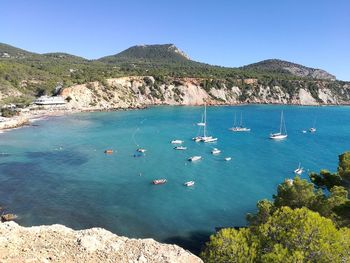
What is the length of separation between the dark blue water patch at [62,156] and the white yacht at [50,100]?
64.7 metres

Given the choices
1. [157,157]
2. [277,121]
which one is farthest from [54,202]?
[277,121]

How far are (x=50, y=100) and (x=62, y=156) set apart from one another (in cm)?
7161

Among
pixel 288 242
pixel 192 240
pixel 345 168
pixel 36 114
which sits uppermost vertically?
pixel 345 168

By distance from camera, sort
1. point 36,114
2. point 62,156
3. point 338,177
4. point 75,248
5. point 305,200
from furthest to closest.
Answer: point 36,114 < point 62,156 < point 338,177 < point 305,200 < point 75,248

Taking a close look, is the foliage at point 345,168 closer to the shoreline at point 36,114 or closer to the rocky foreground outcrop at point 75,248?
the rocky foreground outcrop at point 75,248

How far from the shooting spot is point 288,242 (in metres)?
20.8

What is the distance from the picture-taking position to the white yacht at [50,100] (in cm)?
14001

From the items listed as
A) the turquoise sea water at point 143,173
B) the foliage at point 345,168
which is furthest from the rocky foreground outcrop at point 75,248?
the foliage at point 345,168

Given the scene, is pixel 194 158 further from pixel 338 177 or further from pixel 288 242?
pixel 288 242

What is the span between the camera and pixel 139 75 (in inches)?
7613

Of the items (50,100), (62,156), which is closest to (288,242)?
(62,156)

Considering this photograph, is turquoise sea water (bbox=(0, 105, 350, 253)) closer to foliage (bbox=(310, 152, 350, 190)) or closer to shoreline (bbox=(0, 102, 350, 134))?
shoreline (bbox=(0, 102, 350, 134))

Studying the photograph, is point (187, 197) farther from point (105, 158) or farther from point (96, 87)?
point (96, 87)

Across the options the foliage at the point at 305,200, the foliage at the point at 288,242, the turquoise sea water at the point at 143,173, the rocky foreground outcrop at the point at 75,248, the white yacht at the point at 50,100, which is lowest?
the turquoise sea water at the point at 143,173
